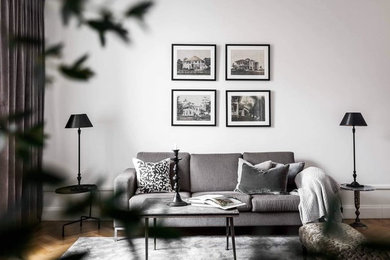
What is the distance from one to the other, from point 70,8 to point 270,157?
4.18m

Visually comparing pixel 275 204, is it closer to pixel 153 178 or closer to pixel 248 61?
pixel 153 178

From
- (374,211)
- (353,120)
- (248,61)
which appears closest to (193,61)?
(248,61)

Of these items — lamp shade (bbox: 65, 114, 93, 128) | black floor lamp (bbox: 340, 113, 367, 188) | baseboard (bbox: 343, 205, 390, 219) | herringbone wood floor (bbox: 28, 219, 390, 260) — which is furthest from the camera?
baseboard (bbox: 343, 205, 390, 219)

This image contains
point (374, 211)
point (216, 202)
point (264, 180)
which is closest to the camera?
point (216, 202)

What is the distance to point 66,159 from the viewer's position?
178 inches

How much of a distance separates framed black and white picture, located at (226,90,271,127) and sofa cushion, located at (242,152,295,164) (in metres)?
0.42

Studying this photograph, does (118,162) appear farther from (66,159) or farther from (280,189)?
(280,189)

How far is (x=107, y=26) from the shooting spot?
0.91 feet

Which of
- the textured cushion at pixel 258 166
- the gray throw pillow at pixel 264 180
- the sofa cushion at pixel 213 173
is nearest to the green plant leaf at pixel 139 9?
the gray throw pillow at pixel 264 180

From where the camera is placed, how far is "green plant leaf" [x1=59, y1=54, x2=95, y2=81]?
0.26 meters

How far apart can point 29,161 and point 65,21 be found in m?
0.11

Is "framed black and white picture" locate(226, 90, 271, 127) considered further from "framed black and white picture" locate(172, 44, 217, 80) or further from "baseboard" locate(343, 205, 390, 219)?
"baseboard" locate(343, 205, 390, 219)

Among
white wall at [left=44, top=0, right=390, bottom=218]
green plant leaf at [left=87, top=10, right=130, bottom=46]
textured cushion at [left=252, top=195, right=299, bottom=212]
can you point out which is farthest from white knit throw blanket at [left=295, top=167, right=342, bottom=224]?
green plant leaf at [left=87, top=10, right=130, bottom=46]

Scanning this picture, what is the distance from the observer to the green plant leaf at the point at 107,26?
278 mm
